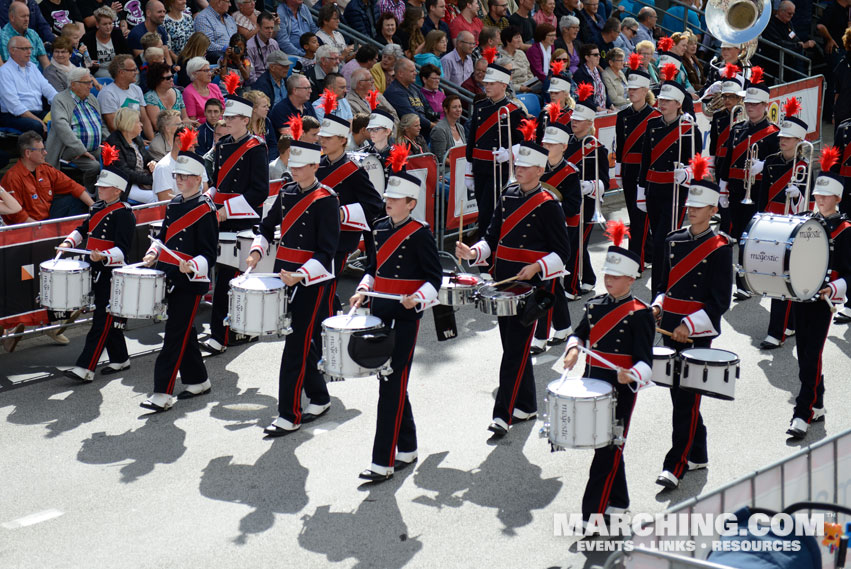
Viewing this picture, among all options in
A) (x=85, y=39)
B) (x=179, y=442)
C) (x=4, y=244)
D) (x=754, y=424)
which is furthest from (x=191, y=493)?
(x=85, y=39)

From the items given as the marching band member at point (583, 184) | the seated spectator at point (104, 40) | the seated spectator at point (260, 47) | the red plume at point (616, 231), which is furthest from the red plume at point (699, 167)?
the seated spectator at point (104, 40)

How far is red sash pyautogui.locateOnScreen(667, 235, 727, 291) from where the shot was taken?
732cm

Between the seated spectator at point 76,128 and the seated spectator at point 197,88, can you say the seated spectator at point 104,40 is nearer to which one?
the seated spectator at point 197,88

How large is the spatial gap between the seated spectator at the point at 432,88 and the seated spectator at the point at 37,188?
475 cm

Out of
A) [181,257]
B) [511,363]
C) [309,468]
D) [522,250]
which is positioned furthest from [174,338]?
[522,250]

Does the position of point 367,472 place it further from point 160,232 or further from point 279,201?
point 160,232

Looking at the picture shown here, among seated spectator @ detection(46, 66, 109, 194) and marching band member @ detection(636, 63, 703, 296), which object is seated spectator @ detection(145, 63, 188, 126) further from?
marching band member @ detection(636, 63, 703, 296)

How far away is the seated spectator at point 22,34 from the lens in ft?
40.1

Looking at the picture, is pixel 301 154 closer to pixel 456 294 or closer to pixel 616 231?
pixel 456 294

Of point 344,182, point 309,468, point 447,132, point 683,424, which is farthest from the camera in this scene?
point 447,132

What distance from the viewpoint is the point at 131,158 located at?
11086mm

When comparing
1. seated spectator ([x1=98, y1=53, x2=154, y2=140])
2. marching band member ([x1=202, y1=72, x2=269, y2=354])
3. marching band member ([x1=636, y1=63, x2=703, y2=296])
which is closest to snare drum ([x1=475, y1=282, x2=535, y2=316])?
marching band member ([x1=202, y1=72, x2=269, y2=354])

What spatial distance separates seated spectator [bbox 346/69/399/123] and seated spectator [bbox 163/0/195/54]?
206cm

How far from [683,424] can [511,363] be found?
50.9 inches
